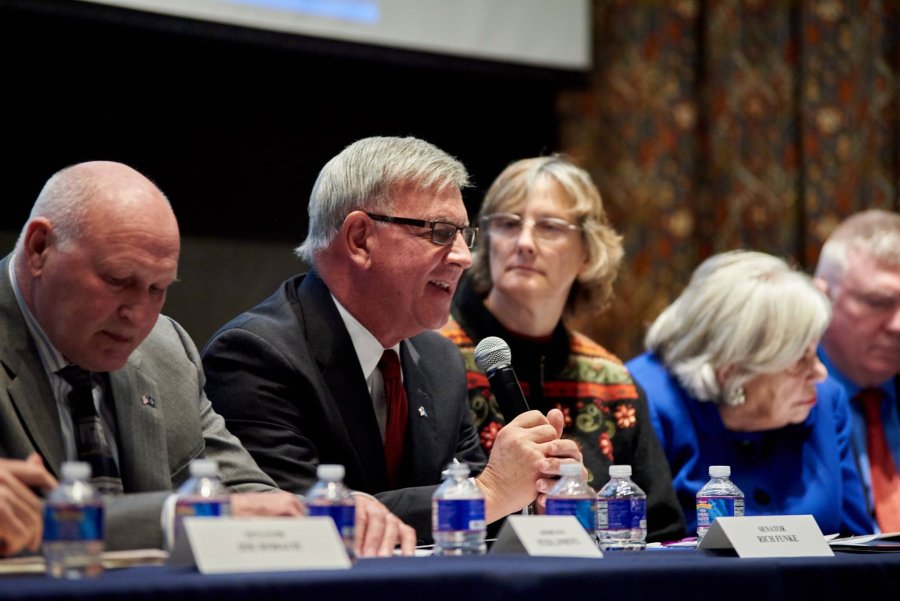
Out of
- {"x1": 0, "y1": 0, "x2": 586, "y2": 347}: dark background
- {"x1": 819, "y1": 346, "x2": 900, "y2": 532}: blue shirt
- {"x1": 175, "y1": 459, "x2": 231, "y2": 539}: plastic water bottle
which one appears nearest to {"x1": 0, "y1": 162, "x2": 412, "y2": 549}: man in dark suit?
{"x1": 175, "y1": 459, "x2": 231, "y2": 539}: plastic water bottle

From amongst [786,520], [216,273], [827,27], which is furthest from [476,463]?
[827,27]

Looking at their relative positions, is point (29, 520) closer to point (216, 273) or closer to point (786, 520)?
point (786, 520)

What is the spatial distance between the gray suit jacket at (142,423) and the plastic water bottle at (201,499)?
0.14 feet

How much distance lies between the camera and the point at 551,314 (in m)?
3.74

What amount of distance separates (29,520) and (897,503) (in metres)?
3.29

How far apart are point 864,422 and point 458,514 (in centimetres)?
280

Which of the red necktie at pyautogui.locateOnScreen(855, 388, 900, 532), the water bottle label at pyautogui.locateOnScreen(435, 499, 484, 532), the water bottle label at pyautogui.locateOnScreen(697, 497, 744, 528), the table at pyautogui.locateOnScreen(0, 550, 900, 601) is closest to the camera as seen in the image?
the table at pyautogui.locateOnScreen(0, 550, 900, 601)

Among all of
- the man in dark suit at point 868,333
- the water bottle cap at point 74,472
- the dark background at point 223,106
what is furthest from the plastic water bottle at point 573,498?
the dark background at point 223,106

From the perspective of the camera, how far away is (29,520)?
160 cm

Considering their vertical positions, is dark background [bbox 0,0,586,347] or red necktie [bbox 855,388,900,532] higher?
dark background [bbox 0,0,586,347]

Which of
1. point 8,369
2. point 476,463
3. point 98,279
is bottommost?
point 476,463

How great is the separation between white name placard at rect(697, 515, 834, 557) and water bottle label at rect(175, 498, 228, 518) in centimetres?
87

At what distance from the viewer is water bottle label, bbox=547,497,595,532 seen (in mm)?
2227

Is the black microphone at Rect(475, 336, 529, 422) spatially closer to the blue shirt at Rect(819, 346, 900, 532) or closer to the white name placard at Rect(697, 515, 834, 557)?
the white name placard at Rect(697, 515, 834, 557)
